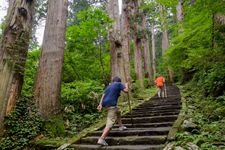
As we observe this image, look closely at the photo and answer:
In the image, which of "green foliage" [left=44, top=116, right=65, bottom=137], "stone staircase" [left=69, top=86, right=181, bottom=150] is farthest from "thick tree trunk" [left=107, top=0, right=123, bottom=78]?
"green foliage" [left=44, top=116, right=65, bottom=137]

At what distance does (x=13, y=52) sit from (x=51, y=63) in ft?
3.92

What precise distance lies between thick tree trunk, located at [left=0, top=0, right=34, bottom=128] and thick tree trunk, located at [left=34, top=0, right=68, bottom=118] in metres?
0.61

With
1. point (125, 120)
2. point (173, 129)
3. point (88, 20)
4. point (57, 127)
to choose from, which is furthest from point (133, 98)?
point (173, 129)

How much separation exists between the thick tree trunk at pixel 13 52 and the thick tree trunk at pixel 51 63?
2.01 ft

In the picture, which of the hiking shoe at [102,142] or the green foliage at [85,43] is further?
the green foliage at [85,43]

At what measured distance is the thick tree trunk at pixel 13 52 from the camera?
830 centimetres

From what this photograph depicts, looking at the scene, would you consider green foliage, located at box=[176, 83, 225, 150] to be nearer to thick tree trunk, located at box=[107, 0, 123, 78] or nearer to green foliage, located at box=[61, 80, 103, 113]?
green foliage, located at box=[61, 80, 103, 113]

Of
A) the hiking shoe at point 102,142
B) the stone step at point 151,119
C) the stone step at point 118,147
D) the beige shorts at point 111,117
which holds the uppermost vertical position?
the beige shorts at point 111,117

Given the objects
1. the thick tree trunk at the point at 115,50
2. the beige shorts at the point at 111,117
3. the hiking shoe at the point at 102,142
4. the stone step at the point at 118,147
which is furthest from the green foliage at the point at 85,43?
the hiking shoe at the point at 102,142

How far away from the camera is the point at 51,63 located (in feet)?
30.1

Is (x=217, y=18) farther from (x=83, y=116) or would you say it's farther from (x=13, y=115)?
(x=13, y=115)

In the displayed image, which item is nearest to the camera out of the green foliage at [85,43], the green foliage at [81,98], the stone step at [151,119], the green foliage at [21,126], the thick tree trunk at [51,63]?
the green foliage at [21,126]

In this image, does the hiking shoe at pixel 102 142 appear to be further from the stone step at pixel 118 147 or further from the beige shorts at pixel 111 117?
the beige shorts at pixel 111 117

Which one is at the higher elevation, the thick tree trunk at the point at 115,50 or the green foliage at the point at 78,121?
the thick tree trunk at the point at 115,50
